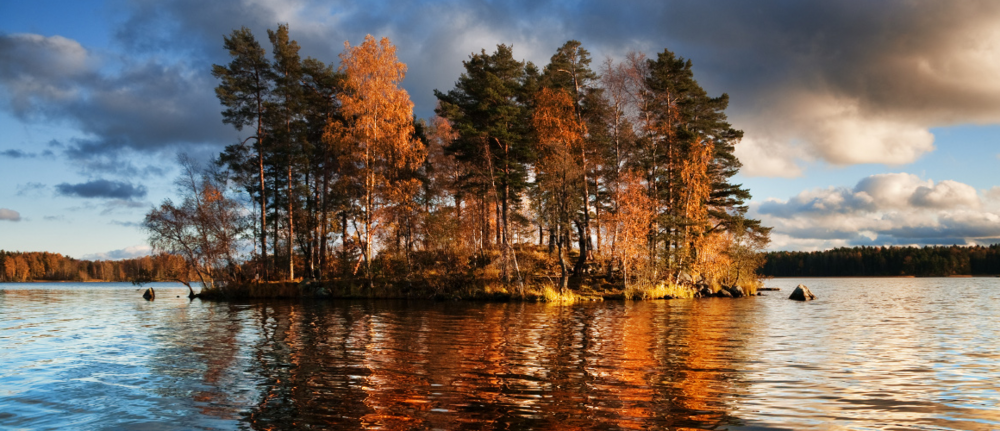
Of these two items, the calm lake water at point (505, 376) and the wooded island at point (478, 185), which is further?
the wooded island at point (478, 185)

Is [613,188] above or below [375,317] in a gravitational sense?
above

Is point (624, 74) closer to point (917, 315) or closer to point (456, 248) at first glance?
point (456, 248)

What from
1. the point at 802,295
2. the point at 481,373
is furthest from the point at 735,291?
the point at 481,373

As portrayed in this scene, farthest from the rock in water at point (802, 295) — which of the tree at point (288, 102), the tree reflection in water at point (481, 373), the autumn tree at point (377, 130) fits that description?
the tree at point (288, 102)

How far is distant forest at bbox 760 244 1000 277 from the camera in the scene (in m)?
147

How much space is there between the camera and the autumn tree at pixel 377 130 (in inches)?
1654

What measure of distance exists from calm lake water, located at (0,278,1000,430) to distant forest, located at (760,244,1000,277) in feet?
486

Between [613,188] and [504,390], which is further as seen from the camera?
[613,188]

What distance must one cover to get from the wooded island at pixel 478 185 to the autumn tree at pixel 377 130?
123 millimetres

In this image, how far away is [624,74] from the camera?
4288 cm

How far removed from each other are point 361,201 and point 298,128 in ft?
35.8

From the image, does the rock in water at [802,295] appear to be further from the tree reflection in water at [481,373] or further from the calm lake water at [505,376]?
the tree reflection in water at [481,373]

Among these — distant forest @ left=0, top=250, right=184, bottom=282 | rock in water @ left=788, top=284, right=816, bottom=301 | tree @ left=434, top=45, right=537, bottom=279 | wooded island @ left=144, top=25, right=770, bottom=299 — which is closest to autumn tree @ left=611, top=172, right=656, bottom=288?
wooded island @ left=144, top=25, right=770, bottom=299

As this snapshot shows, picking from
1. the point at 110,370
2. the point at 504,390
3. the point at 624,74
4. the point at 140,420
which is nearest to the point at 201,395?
the point at 140,420
